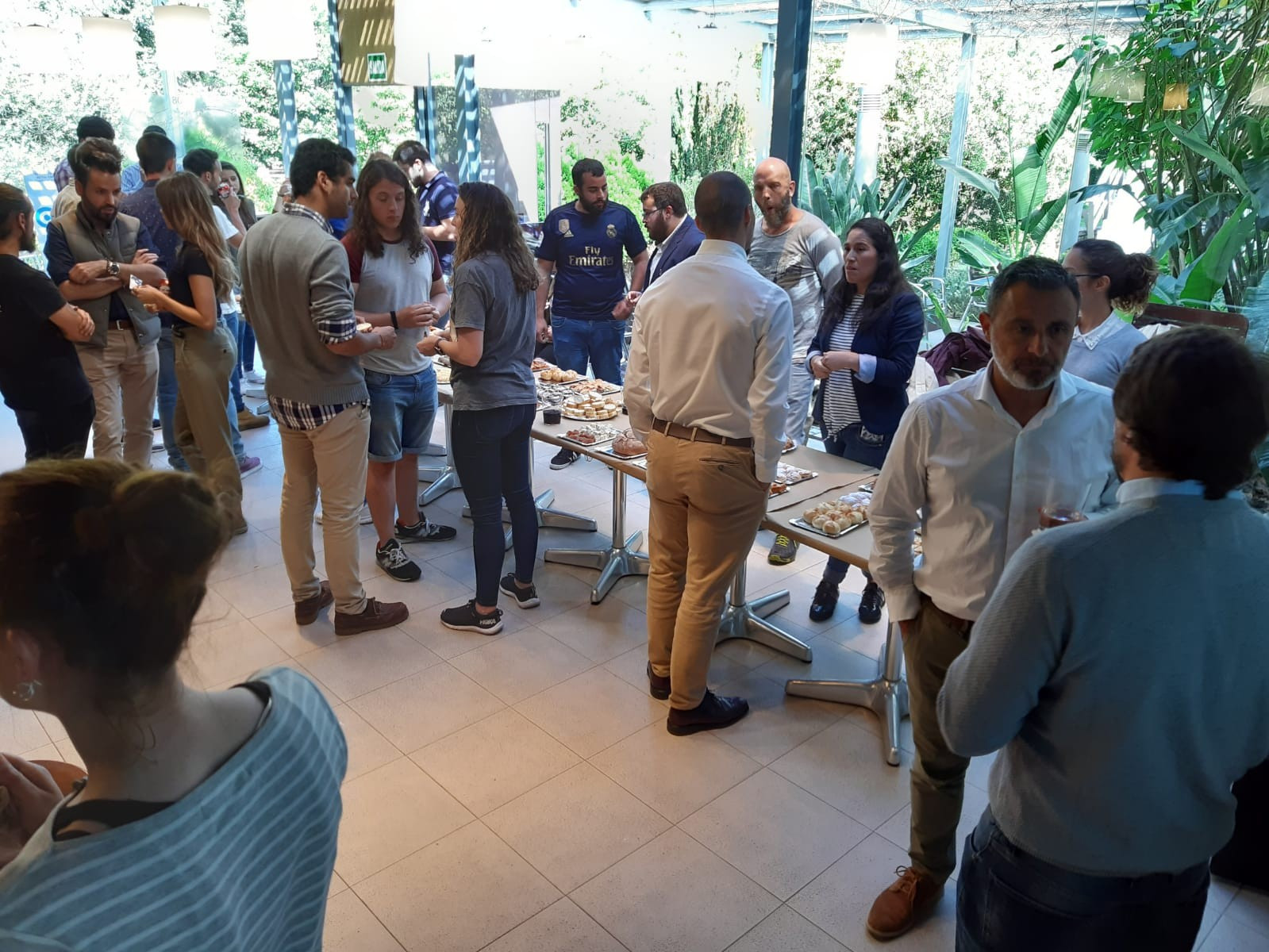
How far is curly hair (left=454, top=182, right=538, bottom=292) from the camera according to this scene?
3.28 metres

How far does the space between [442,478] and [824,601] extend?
241 cm

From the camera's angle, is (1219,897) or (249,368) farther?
(249,368)

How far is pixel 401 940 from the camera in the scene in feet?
7.45

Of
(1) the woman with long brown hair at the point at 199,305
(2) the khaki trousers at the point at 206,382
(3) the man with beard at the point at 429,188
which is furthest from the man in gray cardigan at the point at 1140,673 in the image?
(3) the man with beard at the point at 429,188

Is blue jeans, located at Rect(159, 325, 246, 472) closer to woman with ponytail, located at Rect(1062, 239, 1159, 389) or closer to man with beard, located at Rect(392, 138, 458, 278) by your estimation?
man with beard, located at Rect(392, 138, 458, 278)

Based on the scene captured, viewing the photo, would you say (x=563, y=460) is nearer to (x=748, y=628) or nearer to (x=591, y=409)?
(x=591, y=409)

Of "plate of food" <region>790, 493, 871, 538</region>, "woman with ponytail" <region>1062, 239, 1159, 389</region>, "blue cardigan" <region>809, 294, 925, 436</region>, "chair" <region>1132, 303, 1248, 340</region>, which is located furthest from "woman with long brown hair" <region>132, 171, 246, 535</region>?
"chair" <region>1132, 303, 1248, 340</region>

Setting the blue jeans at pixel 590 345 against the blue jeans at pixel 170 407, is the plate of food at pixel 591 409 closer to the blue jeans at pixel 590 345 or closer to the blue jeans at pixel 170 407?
the blue jeans at pixel 590 345

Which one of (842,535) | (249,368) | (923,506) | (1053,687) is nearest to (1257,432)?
(1053,687)

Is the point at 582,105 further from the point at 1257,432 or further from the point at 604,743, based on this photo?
the point at 1257,432

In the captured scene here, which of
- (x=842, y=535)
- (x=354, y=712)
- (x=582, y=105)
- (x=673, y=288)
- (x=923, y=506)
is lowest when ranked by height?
(x=354, y=712)

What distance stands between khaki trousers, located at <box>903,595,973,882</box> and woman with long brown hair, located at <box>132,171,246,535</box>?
9.29 ft

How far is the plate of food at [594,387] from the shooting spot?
4.50 meters

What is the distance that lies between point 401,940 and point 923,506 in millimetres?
1668
